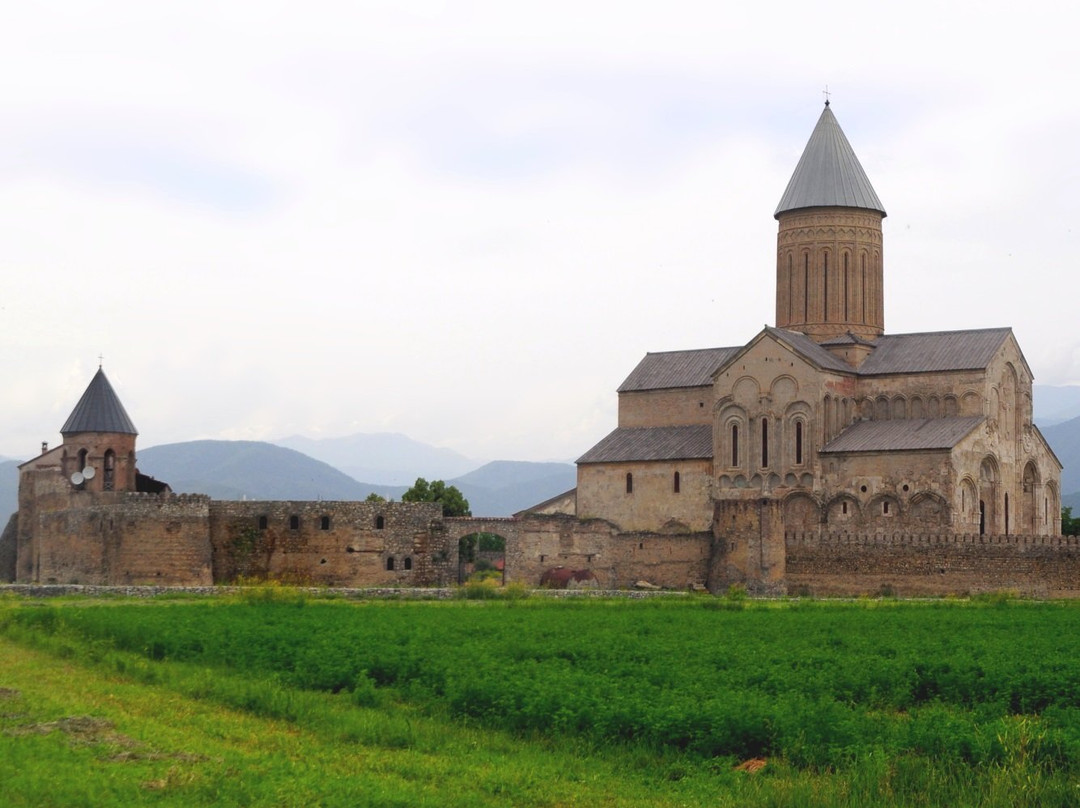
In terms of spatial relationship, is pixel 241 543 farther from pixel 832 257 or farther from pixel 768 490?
pixel 832 257

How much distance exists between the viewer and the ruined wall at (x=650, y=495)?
4888 cm

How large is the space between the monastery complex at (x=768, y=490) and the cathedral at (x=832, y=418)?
7 cm

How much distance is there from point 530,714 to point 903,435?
3254 cm

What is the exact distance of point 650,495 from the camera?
1961 inches

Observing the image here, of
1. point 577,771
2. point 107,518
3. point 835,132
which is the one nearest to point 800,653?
point 577,771

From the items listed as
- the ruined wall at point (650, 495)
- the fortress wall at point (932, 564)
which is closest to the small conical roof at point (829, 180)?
the ruined wall at point (650, 495)

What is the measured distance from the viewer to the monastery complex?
127ft

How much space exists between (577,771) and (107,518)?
1085 inches

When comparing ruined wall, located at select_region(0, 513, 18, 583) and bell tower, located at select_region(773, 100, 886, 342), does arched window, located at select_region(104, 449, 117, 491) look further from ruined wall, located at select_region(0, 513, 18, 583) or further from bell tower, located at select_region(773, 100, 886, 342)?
bell tower, located at select_region(773, 100, 886, 342)

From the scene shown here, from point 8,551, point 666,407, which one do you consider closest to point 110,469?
point 8,551

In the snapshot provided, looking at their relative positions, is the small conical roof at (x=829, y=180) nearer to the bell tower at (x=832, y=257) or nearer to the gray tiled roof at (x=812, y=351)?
the bell tower at (x=832, y=257)

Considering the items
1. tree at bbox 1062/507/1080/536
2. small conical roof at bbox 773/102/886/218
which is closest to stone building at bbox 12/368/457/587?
small conical roof at bbox 773/102/886/218

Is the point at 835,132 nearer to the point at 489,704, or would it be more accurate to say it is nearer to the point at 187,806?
the point at 489,704

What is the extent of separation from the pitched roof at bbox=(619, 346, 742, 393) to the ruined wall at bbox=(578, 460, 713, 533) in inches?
145
